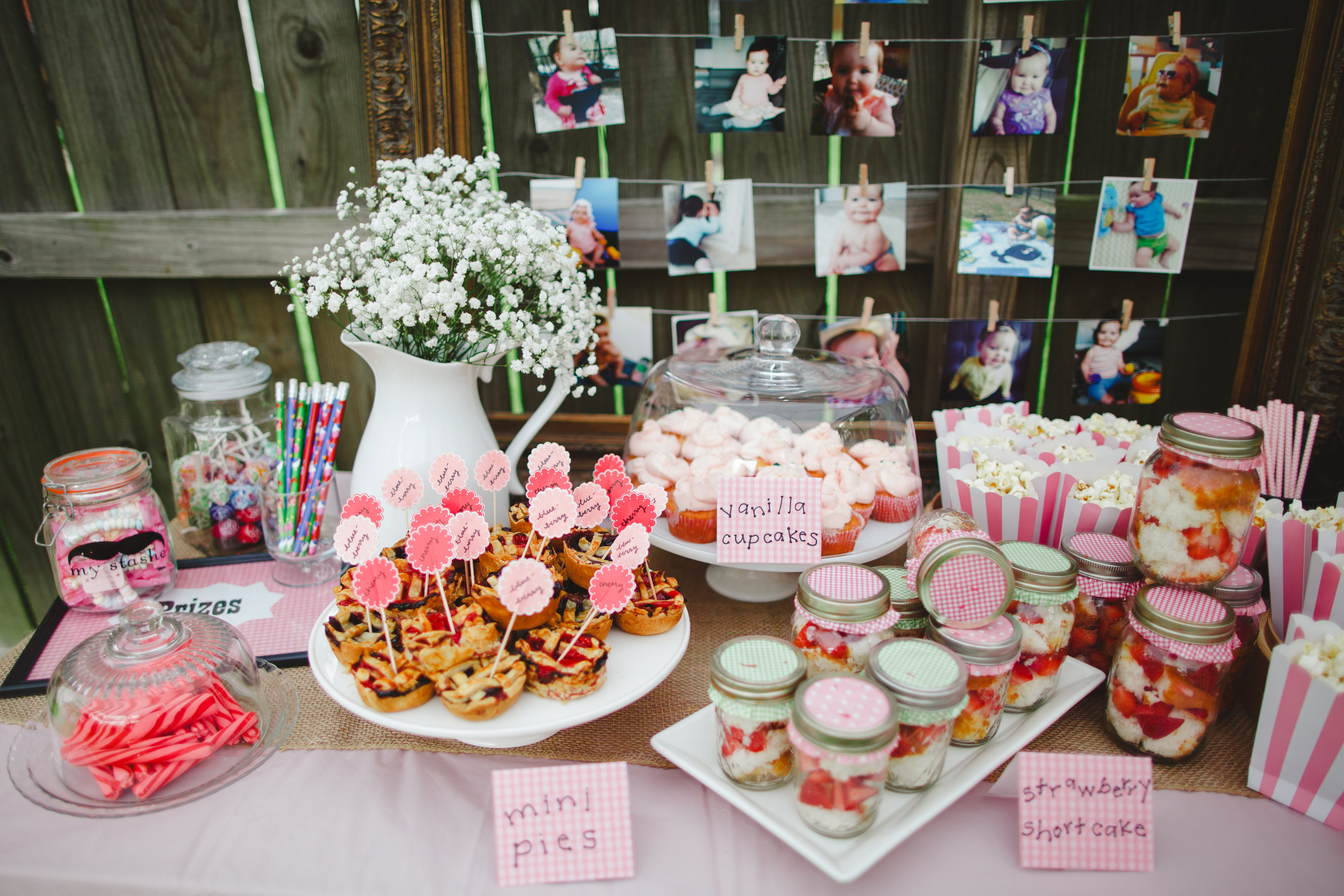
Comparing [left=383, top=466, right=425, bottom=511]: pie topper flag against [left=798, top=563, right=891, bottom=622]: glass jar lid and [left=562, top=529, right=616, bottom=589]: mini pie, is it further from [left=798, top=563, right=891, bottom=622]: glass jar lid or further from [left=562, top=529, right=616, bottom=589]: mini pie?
[left=798, top=563, right=891, bottom=622]: glass jar lid

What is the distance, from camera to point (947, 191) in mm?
1871

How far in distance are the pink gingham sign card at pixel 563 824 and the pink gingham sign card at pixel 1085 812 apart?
524 millimetres

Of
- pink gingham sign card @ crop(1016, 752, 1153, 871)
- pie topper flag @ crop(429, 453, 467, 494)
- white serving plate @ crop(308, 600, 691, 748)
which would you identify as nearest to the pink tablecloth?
pink gingham sign card @ crop(1016, 752, 1153, 871)

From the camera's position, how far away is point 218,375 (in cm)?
170

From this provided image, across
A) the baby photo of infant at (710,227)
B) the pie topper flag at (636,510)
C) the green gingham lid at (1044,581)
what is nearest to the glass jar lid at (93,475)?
the pie topper flag at (636,510)

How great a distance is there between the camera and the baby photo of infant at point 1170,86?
1696mm

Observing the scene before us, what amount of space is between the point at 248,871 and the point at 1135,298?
2.26m

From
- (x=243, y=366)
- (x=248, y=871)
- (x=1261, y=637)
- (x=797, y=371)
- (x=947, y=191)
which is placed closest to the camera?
(x=248, y=871)

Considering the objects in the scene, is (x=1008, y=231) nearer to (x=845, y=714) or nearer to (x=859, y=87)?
(x=859, y=87)

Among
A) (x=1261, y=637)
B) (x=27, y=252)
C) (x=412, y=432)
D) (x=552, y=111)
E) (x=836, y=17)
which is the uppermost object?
(x=836, y=17)

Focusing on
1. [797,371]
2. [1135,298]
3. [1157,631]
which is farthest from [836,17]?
[1157,631]

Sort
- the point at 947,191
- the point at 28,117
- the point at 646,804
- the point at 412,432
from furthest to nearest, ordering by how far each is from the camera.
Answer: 1. the point at 28,117
2. the point at 947,191
3. the point at 412,432
4. the point at 646,804

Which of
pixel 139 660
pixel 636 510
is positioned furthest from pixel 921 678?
pixel 139 660

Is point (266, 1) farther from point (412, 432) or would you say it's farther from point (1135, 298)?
point (1135, 298)
